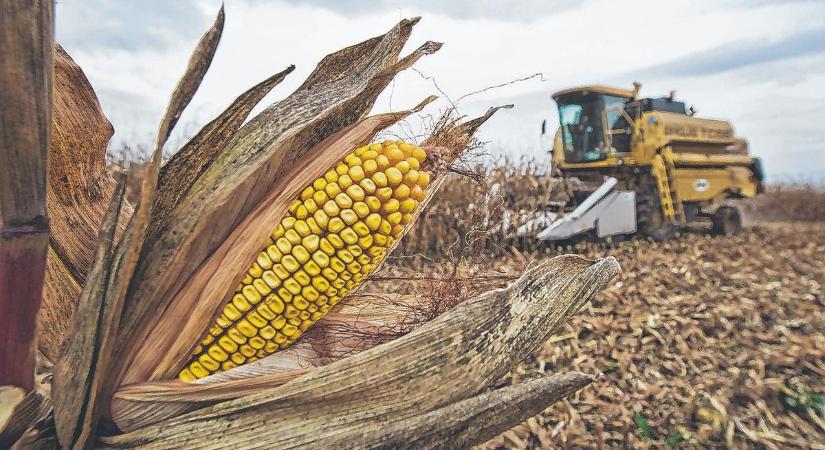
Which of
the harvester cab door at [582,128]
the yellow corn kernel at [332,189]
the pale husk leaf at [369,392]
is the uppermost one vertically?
the harvester cab door at [582,128]

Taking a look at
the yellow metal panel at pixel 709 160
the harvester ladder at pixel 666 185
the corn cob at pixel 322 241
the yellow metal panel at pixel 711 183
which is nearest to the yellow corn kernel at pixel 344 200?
the corn cob at pixel 322 241

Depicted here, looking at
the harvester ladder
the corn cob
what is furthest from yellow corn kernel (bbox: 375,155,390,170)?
the harvester ladder

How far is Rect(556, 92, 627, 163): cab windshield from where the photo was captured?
1215 cm

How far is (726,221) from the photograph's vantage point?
43.0 ft

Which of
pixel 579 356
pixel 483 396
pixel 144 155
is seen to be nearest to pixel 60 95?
pixel 483 396

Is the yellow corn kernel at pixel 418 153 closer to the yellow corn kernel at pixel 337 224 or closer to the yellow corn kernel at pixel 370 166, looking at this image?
the yellow corn kernel at pixel 370 166

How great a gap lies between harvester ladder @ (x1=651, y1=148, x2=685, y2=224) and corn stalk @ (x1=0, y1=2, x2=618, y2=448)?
1088 centimetres

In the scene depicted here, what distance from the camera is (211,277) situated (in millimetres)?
1292

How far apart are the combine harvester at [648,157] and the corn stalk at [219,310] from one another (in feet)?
30.8

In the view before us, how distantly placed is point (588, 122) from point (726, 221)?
372 centimetres

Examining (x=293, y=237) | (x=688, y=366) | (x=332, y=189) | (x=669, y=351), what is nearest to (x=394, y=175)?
(x=332, y=189)

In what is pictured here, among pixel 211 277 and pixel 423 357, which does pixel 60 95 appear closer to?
pixel 211 277

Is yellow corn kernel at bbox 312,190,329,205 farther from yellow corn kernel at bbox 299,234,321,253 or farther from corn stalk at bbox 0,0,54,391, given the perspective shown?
corn stalk at bbox 0,0,54,391

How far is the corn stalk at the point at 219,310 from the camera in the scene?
1141 mm
